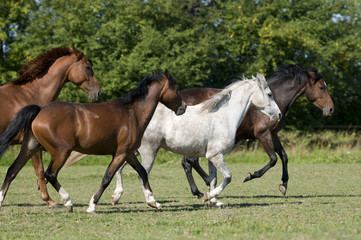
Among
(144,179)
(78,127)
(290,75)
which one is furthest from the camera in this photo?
(290,75)

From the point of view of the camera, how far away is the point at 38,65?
1006cm

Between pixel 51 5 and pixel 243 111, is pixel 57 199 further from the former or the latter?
pixel 51 5

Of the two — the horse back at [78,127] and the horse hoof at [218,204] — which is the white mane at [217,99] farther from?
the horse back at [78,127]

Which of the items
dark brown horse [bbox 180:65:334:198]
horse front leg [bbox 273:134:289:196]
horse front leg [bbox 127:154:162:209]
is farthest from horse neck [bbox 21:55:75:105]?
horse front leg [bbox 273:134:289:196]

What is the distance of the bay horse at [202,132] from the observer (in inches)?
374

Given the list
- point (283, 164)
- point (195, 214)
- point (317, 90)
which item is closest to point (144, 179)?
point (195, 214)

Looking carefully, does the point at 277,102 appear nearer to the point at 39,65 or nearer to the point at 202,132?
the point at 202,132

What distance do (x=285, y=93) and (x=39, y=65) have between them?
5410mm

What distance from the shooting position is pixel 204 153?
9.64 metres

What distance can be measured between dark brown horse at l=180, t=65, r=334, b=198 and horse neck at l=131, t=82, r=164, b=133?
2.53 meters

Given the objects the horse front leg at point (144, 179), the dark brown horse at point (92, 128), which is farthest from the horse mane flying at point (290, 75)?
the horse front leg at point (144, 179)

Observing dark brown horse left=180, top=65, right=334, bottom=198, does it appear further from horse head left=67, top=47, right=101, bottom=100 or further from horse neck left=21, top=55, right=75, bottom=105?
horse neck left=21, top=55, right=75, bottom=105

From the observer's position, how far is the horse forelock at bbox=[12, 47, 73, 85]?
9.98 m

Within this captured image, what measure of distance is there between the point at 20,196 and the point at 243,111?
4.88 m
